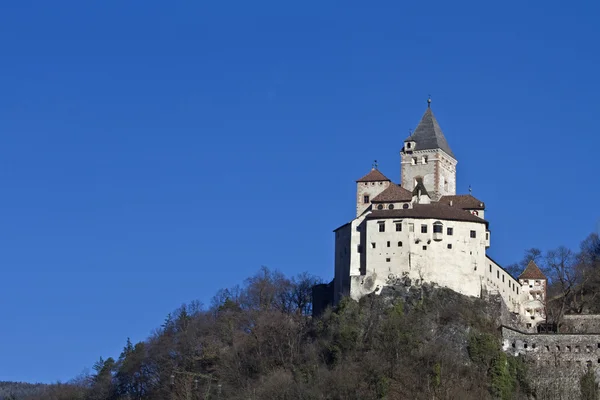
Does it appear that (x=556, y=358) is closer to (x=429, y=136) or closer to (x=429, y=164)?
(x=429, y=164)

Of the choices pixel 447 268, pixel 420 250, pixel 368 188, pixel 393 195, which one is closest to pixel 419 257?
pixel 420 250

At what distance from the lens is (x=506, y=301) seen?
9056 centimetres

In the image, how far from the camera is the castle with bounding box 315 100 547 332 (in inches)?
3440

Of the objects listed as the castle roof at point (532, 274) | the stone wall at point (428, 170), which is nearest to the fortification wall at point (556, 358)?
the castle roof at point (532, 274)

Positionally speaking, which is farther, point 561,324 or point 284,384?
point 561,324

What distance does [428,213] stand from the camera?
3501 inches

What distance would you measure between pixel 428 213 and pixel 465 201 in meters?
7.06

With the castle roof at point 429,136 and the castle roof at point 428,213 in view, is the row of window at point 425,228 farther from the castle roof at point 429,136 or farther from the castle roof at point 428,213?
the castle roof at point 429,136

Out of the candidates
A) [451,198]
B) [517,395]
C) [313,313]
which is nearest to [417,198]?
[451,198]

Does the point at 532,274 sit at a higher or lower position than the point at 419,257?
higher

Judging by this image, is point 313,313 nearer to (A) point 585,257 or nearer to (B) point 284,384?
(B) point 284,384

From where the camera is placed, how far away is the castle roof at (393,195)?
299 feet

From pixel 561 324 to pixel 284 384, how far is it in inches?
859

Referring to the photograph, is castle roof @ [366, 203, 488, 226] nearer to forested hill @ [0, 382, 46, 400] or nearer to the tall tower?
the tall tower
